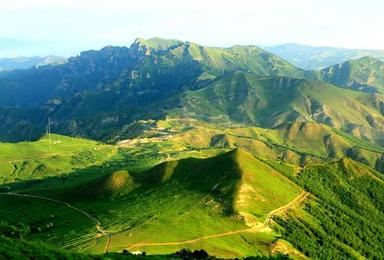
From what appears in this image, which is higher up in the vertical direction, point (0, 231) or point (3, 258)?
point (3, 258)

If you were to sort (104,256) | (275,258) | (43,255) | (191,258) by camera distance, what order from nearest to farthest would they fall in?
1. (43,255)
2. (104,256)
3. (275,258)
4. (191,258)

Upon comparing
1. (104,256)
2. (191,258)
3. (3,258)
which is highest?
(3,258)

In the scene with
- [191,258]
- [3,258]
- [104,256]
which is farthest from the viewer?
[191,258]

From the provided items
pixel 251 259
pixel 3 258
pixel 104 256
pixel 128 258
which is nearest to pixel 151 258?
pixel 128 258

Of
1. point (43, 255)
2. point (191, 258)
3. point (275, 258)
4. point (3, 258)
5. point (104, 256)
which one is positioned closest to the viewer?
point (3, 258)

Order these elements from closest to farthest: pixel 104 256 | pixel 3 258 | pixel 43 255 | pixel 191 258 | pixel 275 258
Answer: pixel 3 258
pixel 43 255
pixel 104 256
pixel 275 258
pixel 191 258

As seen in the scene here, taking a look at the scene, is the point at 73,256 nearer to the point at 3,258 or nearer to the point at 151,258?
the point at 3,258

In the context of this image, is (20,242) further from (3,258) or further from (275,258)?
(275,258)

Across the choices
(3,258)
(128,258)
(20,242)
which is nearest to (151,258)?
(128,258)

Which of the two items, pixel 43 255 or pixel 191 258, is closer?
pixel 43 255
